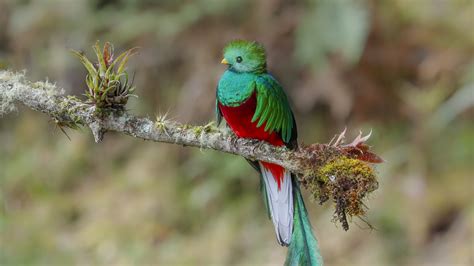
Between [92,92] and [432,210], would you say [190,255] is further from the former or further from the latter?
[92,92]

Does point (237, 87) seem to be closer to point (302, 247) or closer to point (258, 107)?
point (258, 107)

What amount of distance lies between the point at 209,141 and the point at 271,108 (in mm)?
321

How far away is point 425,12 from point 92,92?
14.1ft

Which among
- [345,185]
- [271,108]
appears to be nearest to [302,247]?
[345,185]

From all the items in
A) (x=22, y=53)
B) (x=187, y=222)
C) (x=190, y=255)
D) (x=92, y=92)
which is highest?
(x=22, y=53)

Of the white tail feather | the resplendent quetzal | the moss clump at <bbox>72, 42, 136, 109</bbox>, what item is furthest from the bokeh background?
the moss clump at <bbox>72, 42, 136, 109</bbox>

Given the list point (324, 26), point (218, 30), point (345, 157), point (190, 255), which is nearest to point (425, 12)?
point (324, 26)

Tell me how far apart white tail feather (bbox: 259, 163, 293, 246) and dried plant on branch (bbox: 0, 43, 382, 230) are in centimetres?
31

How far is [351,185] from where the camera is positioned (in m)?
2.10

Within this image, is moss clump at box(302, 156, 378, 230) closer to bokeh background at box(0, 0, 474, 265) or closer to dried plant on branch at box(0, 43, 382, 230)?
dried plant on branch at box(0, 43, 382, 230)

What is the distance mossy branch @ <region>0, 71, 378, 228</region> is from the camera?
2111 millimetres

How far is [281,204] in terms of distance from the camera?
8.48 ft

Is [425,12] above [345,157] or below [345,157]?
above

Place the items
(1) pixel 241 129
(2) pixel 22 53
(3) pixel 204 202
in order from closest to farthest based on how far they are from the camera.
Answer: (1) pixel 241 129 → (3) pixel 204 202 → (2) pixel 22 53
